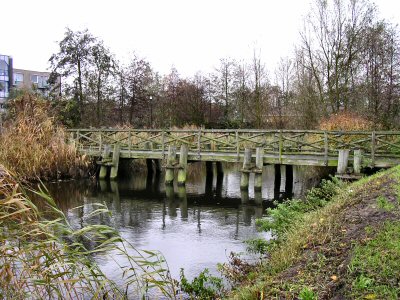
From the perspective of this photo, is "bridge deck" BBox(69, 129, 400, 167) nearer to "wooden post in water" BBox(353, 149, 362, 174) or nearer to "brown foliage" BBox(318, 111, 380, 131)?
"wooden post in water" BBox(353, 149, 362, 174)

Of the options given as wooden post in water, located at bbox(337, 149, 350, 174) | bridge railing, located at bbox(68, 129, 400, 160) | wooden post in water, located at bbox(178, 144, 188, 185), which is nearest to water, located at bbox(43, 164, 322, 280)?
wooden post in water, located at bbox(178, 144, 188, 185)

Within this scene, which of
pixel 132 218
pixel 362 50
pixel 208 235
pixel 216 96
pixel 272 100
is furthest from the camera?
pixel 216 96

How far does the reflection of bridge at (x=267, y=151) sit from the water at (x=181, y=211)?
1179 mm

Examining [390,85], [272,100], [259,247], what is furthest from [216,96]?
[259,247]

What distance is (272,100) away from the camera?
123ft

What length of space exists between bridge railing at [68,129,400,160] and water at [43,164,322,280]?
1550 millimetres

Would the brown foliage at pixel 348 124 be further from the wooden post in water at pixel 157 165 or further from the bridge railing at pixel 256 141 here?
the wooden post in water at pixel 157 165

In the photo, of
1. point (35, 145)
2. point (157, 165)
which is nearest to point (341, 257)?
point (35, 145)

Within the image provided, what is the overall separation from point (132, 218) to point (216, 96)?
29428 millimetres

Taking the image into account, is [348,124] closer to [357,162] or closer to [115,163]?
[357,162]

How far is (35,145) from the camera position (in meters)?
16.9

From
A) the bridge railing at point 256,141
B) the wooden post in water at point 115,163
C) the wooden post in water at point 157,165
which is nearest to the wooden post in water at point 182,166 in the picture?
the bridge railing at point 256,141

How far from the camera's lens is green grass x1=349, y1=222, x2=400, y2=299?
3643 mm

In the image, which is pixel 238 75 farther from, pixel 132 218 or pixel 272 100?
pixel 132 218
